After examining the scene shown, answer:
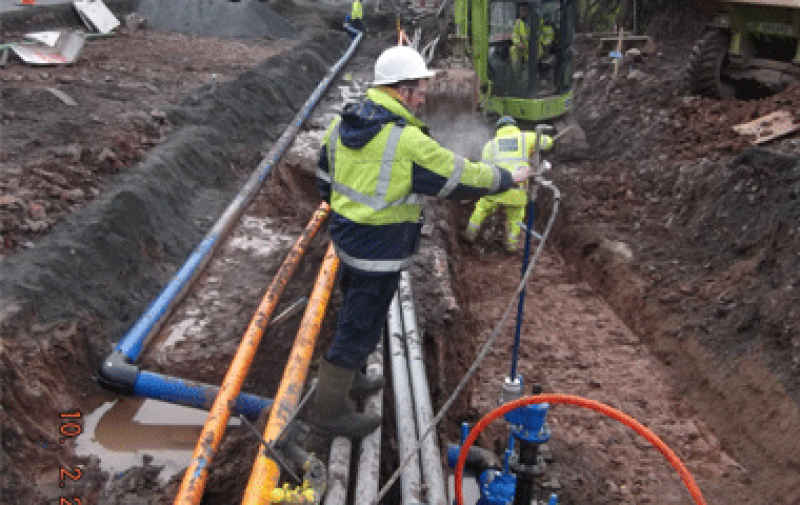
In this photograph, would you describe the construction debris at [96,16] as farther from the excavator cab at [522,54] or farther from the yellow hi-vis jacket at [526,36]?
the yellow hi-vis jacket at [526,36]

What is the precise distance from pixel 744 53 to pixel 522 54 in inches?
135

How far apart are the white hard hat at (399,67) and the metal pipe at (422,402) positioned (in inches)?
71.3

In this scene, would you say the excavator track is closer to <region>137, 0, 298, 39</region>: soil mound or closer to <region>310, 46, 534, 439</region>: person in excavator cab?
<region>310, 46, 534, 439</region>: person in excavator cab

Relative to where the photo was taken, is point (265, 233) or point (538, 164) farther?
point (265, 233)

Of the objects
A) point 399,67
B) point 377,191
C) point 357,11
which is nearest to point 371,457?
point 377,191

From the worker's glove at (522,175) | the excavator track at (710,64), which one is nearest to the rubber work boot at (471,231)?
the excavator track at (710,64)

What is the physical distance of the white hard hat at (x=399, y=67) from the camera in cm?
340

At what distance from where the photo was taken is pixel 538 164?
3.60 metres

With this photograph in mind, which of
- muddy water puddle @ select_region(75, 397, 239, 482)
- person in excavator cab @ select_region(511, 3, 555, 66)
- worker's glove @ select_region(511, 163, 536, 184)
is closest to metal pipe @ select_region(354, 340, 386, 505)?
muddy water puddle @ select_region(75, 397, 239, 482)

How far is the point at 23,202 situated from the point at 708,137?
8.34 meters

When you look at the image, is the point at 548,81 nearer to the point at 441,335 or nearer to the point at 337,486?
the point at 441,335

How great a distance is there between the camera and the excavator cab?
9961 millimetres

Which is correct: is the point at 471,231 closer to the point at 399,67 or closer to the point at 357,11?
the point at 399,67

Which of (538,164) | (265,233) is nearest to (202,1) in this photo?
(265,233)
